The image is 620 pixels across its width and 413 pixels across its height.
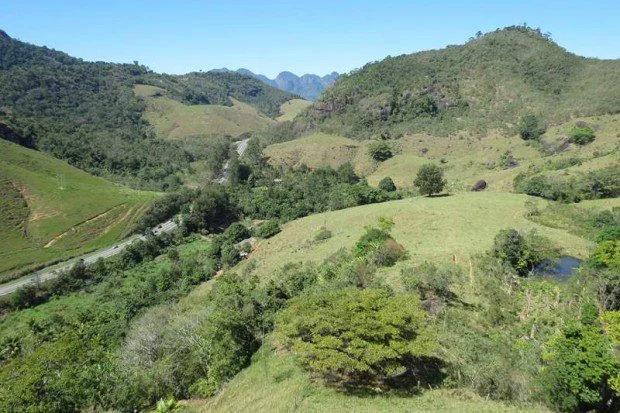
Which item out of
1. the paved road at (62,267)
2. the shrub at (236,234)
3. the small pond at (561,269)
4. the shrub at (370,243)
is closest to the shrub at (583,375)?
the small pond at (561,269)

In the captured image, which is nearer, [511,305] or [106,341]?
[511,305]

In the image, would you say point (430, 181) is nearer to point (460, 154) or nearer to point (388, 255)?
point (388, 255)

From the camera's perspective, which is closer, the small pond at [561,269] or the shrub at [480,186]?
the small pond at [561,269]

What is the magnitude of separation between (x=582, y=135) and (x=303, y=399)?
376 ft

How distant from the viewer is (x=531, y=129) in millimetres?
125000

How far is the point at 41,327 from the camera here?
205ft

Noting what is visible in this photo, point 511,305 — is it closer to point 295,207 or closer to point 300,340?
point 300,340

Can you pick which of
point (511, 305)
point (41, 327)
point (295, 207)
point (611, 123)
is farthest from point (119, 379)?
point (611, 123)

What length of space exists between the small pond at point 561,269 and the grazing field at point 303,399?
28.4 m

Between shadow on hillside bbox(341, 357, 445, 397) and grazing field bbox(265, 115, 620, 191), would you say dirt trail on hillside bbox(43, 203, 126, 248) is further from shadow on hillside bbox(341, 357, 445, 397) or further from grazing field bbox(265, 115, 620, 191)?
shadow on hillside bbox(341, 357, 445, 397)

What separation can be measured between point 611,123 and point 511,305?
99962mm

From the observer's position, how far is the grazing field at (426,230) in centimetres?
5500

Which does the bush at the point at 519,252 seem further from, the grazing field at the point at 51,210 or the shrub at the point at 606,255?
the grazing field at the point at 51,210

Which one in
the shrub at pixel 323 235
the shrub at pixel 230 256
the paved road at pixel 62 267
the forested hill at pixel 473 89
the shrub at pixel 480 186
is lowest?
the paved road at pixel 62 267
